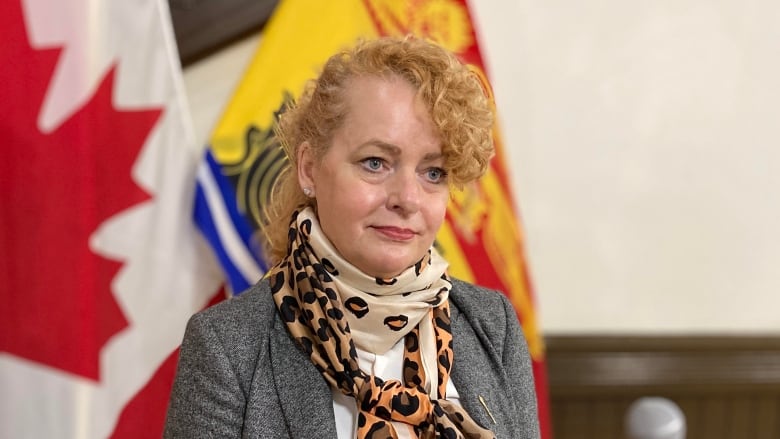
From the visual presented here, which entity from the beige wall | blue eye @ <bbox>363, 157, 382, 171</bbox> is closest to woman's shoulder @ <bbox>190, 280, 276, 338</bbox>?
blue eye @ <bbox>363, 157, 382, 171</bbox>

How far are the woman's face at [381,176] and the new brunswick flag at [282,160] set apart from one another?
1.82 feet

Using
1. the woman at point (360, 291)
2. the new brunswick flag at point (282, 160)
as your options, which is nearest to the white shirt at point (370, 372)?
the woman at point (360, 291)

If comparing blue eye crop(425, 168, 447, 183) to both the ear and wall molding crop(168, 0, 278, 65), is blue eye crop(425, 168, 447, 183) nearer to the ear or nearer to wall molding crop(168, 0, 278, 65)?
the ear

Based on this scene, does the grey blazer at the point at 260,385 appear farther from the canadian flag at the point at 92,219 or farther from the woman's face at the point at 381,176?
the canadian flag at the point at 92,219

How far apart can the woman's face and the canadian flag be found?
815 millimetres

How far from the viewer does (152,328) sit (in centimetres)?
212

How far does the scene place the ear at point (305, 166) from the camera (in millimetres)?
1454

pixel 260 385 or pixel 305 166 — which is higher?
pixel 305 166

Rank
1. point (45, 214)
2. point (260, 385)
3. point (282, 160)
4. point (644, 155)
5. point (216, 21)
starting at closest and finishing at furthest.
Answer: point (260, 385), point (45, 214), point (282, 160), point (216, 21), point (644, 155)

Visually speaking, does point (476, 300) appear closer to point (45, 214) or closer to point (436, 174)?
point (436, 174)

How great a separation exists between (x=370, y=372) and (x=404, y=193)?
0.28 metres

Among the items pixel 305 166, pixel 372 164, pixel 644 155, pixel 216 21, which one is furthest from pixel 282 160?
pixel 644 155

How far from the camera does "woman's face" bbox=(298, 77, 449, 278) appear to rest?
1.36m

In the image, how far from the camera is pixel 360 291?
4.59 feet
